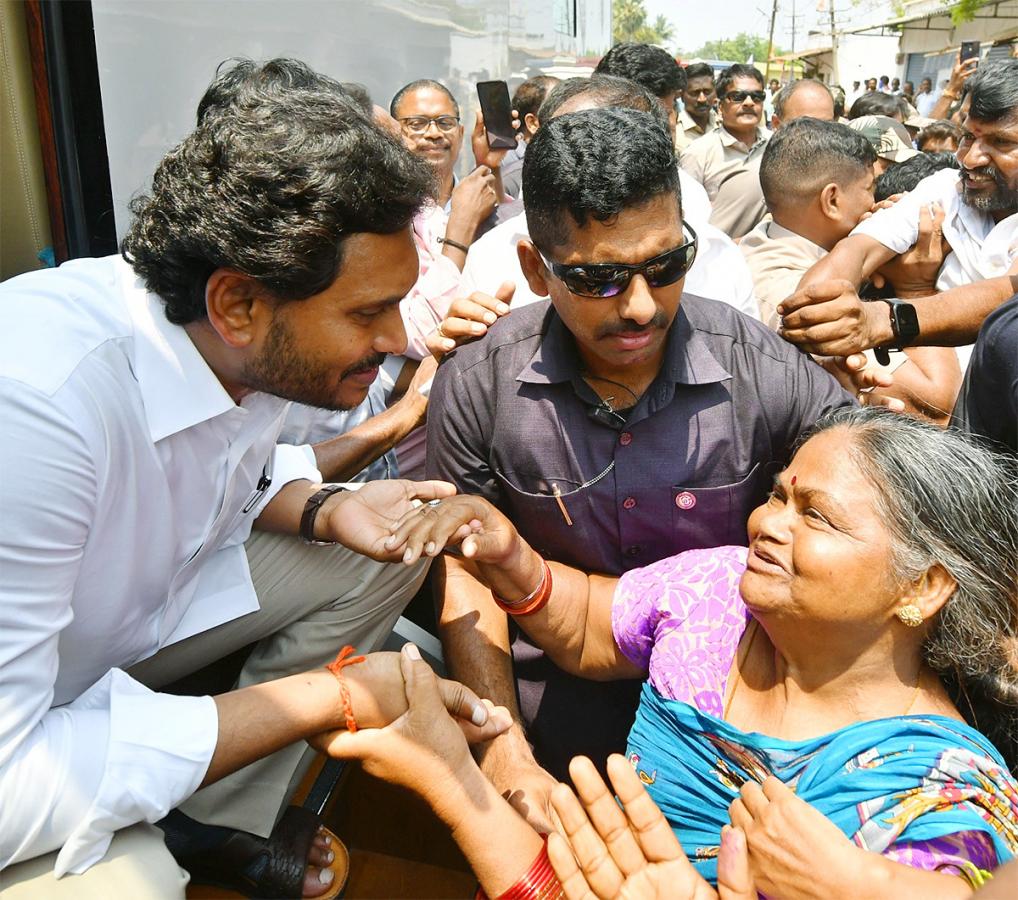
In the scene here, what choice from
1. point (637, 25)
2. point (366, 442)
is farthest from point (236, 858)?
point (637, 25)

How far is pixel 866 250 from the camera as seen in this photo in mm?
3395

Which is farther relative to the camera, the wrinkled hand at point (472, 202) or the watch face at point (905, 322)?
the wrinkled hand at point (472, 202)

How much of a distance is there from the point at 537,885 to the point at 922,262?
2798 mm

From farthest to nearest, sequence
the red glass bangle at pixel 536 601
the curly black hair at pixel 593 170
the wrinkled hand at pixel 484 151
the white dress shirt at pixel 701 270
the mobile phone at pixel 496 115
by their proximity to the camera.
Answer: the wrinkled hand at pixel 484 151
the mobile phone at pixel 496 115
the white dress shirt at pixel 701 270
the red glass bangle at pixel 536 601
the curly black hair at pixel 593 170

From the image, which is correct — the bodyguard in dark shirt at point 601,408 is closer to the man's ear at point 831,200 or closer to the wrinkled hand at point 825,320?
the wrinkled hand at point 825,320

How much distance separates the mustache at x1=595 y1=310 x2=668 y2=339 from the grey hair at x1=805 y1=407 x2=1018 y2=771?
587 mm

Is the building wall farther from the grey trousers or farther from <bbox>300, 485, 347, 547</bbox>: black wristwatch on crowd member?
the grey trousers

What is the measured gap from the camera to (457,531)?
2104 millimetres

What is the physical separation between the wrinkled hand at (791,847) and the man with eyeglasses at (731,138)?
5.27 metres

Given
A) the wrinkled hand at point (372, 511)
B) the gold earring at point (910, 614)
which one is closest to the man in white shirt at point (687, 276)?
the wrinkled hand at point (372, 511)

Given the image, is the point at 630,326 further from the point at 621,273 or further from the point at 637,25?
the point at 637,25

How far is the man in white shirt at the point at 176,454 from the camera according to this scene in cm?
156

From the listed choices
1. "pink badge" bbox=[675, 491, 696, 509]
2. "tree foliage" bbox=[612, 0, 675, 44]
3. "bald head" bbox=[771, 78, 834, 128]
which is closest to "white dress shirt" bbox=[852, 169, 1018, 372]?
"pink badge" bbox=[675, 491, 696, 509]

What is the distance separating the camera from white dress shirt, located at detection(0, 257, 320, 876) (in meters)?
1.53
